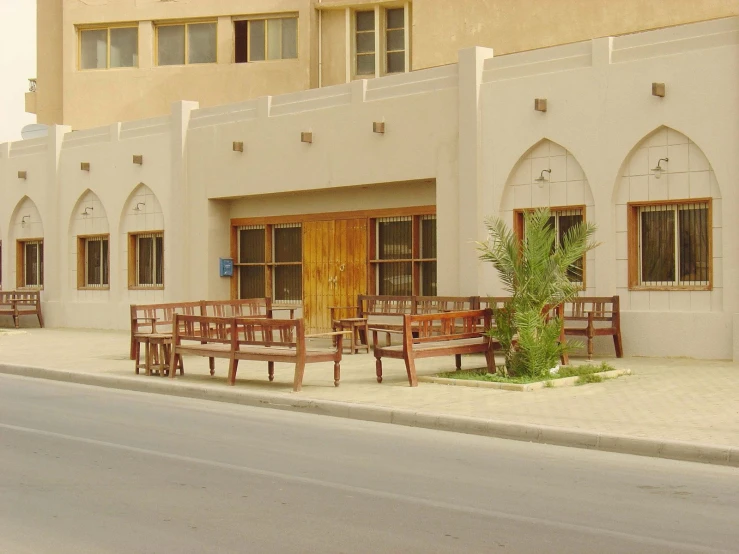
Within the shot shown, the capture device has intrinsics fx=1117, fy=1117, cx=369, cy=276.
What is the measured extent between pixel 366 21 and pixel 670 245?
17466mm

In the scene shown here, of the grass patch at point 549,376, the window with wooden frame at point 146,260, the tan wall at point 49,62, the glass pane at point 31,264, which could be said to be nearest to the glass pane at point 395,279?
the grass patch at point 549,376

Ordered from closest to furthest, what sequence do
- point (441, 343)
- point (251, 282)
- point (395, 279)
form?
point (441, 343)
point (395, 279)
point (251, 282)

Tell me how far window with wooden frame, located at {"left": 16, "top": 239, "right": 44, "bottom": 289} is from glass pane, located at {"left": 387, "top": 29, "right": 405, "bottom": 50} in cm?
1137

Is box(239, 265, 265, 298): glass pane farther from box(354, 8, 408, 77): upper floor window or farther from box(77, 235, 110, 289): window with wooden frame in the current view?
box(354, 8, 408, 77): upper floor window

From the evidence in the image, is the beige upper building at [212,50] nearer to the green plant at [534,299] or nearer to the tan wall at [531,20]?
the tan wall at [531,20]

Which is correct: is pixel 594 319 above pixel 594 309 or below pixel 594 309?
below

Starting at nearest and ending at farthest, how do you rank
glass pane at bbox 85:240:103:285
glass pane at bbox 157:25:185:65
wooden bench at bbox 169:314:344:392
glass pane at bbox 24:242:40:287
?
wooden bench at bbox 169:314:344:392, glass pane at bbox 85:240:103:285, glass pane at bbox 24:242:40:287, glass pane at bbox 157:25:185:65

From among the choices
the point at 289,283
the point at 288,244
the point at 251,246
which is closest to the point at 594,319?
the point at 289,283

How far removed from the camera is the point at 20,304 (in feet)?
96.6

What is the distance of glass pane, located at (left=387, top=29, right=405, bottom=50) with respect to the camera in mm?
32281

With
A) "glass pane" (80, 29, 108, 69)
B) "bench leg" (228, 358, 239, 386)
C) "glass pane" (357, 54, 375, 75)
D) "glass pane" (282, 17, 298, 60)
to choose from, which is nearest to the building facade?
"glass pane" (80, 29, 108, 69)

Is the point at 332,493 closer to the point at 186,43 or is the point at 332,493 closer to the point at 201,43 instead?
the point at 201,43

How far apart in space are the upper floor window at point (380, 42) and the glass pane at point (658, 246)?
15070mm

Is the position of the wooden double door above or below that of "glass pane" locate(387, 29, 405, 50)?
below
